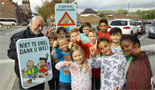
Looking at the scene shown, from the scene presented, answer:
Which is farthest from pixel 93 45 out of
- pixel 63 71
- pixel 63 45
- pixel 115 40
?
pixel 63 71

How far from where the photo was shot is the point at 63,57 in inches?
110

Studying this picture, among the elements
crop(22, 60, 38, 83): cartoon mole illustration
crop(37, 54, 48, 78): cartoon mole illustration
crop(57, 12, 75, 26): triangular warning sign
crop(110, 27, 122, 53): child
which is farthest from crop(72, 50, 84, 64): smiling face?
crop(57, 12, 75, 26): triangular warning sign

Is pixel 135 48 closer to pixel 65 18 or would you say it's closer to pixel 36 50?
pixel 36 50

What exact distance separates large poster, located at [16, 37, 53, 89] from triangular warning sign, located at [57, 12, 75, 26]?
76.9 inches

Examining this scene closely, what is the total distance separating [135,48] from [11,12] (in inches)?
2951

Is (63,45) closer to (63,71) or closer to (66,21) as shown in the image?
(63,71)

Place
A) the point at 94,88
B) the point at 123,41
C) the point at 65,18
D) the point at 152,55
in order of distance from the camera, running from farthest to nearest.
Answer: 1. the point at 65,18
2. the point at 94,88
3. the point at 123,41
4. the point at 152,55

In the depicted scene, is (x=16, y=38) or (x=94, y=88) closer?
(x=16, y=38)

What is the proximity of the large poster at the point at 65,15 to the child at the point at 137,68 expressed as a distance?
2.46 metres

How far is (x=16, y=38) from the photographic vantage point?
2.41 m

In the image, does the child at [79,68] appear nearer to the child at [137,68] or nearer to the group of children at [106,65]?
the group of children at [106,65]

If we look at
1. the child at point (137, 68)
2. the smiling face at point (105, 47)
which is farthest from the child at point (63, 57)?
the child at point (137, 68)

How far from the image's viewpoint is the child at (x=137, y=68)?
2.19 m

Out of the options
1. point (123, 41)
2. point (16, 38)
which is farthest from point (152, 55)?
point (16, 38)
